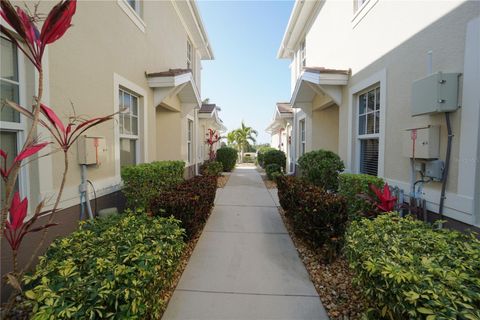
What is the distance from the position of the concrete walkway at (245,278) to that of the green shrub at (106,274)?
0.48 m

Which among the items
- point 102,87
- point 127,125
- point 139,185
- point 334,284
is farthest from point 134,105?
point 334,284

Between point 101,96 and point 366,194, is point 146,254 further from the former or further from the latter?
point 366,194

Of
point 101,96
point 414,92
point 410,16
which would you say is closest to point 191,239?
point 101,96

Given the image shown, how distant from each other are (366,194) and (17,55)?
5386mm

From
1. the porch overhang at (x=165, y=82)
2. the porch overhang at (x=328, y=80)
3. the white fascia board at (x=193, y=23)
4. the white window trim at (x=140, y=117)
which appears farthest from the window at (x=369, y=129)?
the white fascia board at (x=193, y=23)

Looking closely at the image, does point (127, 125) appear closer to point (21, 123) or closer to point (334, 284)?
point (21, 123)

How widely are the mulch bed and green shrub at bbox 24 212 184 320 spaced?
189 cm

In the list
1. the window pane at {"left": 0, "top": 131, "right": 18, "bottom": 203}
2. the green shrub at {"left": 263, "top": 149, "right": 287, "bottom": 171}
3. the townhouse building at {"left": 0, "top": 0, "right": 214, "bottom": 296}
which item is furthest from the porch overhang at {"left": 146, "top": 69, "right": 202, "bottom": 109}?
the green shrub at {"left": 263, "top": 149, "right": 287, "bottom": 171}

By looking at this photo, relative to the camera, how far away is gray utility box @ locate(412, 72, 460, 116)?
2918 millimetres

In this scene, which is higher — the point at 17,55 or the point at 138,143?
the point at 17,55

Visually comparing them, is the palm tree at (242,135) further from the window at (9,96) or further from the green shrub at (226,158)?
the window at (9,96)

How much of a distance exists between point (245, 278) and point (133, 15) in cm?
588

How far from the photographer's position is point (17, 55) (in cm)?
276

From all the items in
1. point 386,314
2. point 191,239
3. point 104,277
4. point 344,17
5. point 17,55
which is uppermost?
point 344,17
